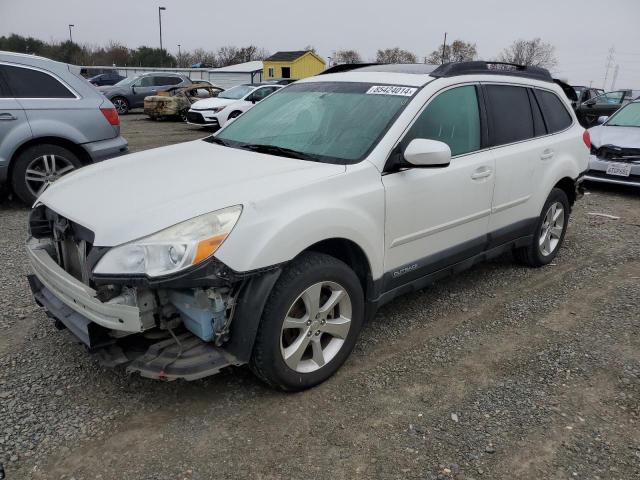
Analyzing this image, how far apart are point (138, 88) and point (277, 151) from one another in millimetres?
22373

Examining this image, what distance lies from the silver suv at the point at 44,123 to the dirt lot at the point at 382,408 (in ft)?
8.82

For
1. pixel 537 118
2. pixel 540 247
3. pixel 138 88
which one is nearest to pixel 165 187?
pixel 537 118

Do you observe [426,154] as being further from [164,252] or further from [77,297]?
[77,297]

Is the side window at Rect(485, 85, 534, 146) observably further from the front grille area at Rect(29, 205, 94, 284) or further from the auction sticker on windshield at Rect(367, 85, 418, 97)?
the front grille area at Rect(29, 205, 94, 284)

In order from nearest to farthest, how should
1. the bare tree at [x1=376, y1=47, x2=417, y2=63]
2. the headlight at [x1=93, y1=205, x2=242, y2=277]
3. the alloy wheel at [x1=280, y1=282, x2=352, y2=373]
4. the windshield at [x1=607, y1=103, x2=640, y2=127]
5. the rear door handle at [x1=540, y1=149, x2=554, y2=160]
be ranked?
1. the headlight at [x1=93, y1=205, x2=242, y2=277]
2. the alloy wheel at [x1=280, y1=282, x2=352, y2=373]
3. the rear door handle at [x1=540, y1=149, x2=554, y2=160]
4. the windshield at [x1=607, y1=103, x2=640, y2=127]
5. the bare tree at [x1=376, y1=47, x2=417, y2=63]

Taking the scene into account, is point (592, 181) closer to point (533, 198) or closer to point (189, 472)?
Answer: point (533, 198)

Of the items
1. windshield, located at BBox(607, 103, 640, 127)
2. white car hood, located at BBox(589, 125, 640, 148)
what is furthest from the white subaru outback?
windshield, located at BBox(607, 103, 640, 127)

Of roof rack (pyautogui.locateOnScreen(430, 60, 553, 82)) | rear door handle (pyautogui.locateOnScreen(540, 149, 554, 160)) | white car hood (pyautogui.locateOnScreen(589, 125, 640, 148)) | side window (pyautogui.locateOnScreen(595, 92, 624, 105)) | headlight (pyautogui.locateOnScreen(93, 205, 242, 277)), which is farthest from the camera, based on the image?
side window (pyautogui.locateOnScreen(595, 92, 624, 105))

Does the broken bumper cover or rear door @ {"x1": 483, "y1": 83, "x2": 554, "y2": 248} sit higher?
rear door @ {"x1": 483, "y1": 83, "x2": 554, "y2": 248}

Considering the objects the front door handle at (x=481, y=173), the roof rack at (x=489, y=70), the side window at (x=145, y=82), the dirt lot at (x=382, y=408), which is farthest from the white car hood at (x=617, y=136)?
the side window at (x=145, y=82)

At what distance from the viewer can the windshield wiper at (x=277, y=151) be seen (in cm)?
310

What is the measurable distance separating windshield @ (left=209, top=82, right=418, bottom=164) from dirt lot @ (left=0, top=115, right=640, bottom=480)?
133 centimetres

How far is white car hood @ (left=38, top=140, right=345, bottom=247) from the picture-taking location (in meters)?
2.41

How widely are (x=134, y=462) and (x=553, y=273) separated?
155 inches
